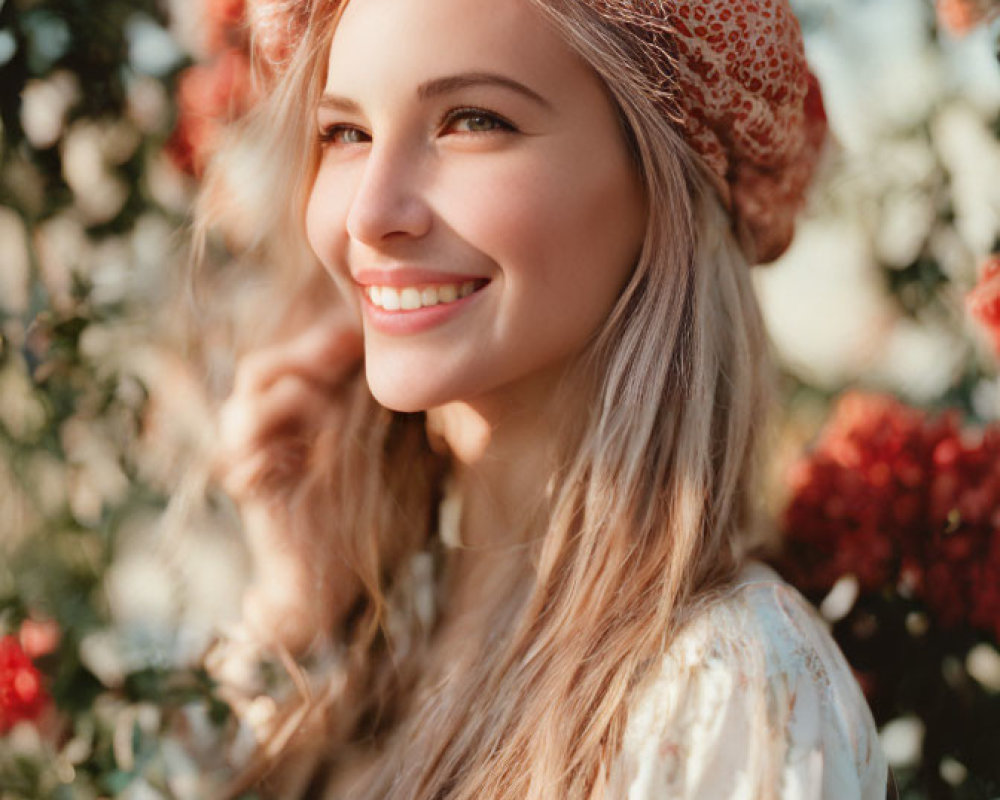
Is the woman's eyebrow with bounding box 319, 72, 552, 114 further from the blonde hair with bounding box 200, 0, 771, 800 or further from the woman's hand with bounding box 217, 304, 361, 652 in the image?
the woman's hand with bounding box 217, 304, 361, 652

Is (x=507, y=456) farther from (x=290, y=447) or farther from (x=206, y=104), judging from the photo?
(x=206, y=104)

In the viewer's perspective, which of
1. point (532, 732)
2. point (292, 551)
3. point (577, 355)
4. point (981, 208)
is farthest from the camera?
point (292, 551)

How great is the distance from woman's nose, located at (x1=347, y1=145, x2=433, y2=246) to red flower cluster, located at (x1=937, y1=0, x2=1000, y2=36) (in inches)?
31.6

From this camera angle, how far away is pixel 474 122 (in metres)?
1.28

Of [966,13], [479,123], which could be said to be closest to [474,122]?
[479,123]

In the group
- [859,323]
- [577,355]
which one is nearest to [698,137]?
[577,355]

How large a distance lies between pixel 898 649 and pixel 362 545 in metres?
0.85

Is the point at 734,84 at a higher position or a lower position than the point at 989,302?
higher

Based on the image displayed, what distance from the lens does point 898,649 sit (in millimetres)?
1651

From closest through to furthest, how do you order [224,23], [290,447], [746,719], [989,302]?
[746,719] < [989,302] < [224,23] < [290,447]

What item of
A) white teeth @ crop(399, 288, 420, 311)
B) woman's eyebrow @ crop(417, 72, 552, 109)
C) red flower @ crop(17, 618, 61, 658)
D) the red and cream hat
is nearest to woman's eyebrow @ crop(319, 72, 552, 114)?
woman's eyebrow @ crop(417, 72, 552, 109)

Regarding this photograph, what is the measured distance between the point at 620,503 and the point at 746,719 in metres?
0.31

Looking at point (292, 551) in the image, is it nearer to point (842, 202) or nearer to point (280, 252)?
point (280, 252)

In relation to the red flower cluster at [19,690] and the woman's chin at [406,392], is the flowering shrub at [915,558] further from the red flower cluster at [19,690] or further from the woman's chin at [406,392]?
the red flower cluster at [19,690]
